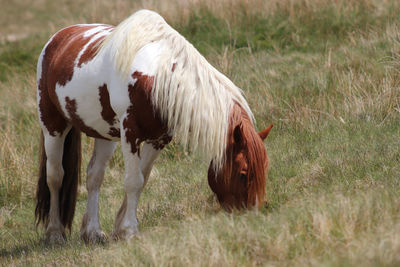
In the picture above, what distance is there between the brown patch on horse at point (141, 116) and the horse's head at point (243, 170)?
24.4 inches

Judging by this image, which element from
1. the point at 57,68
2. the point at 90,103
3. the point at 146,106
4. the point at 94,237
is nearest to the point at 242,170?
the point at 146,106

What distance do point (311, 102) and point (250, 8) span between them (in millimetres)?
3848

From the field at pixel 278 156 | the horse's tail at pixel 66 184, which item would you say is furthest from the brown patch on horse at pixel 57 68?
the field at pixel 278 156

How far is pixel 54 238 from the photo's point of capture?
5664mm

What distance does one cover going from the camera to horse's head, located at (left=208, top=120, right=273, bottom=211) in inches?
160

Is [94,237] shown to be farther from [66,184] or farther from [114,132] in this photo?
[114,132]

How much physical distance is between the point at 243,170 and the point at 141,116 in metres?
0.89

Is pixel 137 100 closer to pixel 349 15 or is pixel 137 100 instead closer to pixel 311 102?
pixel 311 102

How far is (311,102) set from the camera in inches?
266

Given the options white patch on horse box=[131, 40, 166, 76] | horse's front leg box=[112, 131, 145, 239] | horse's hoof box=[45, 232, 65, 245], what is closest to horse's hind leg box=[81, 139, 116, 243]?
horse's hoof box=[45, 232, 65, 245]

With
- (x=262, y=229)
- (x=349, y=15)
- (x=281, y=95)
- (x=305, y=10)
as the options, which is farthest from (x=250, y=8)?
(x=262, y=229)

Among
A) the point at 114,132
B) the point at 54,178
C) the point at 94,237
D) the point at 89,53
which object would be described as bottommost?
the point at 94,237

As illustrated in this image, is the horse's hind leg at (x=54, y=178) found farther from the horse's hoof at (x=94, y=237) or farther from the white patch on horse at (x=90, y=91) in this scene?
the white patch on horse at (x=90, y=91)

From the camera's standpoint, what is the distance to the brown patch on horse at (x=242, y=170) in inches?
160
